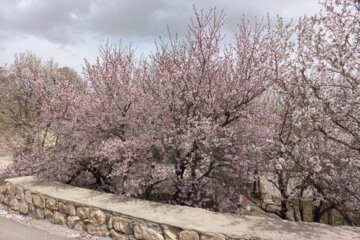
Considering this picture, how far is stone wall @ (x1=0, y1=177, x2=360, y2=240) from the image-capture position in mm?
4793

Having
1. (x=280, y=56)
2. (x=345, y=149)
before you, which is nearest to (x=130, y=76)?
(x=280, y=56)

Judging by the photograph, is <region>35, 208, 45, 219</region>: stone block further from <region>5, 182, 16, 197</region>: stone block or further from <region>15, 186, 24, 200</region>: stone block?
<region>5, 182, 16, 197</region>: stone block

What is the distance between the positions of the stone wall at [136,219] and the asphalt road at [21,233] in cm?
32

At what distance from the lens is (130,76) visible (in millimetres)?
7707

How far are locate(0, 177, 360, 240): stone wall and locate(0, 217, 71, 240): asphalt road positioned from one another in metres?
A: 0.32

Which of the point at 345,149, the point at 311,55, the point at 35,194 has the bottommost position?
the point at 35,194

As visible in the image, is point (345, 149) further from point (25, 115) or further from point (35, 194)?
point (25, 115)

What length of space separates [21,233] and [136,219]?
2.22 meters

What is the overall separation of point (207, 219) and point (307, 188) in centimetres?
232

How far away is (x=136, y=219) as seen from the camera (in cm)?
545

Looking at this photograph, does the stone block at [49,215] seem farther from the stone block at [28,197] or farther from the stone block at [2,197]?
the stone block at [2,197]

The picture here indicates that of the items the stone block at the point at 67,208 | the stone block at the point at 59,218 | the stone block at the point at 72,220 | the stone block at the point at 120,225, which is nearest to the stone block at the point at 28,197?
the stone block at the point at 59,218

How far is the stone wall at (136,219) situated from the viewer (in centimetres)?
479

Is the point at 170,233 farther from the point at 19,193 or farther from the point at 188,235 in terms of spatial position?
the point at 19,193
